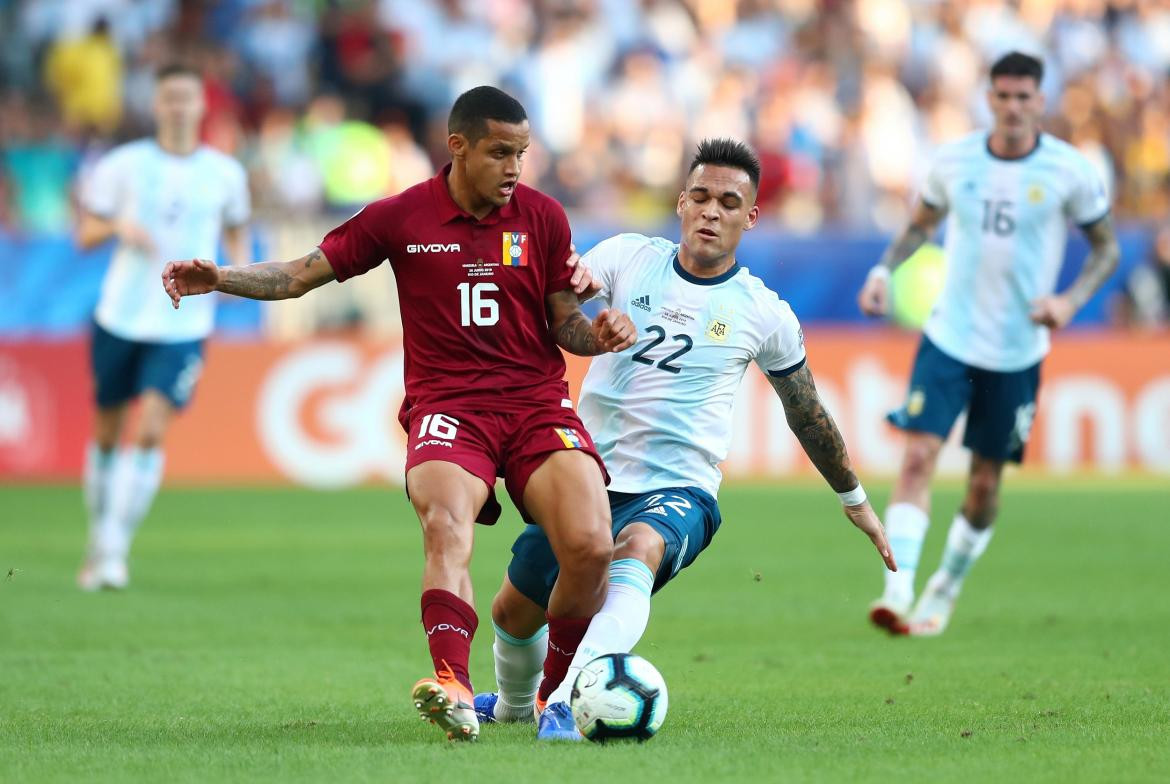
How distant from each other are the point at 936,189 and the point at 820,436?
3.74 metres

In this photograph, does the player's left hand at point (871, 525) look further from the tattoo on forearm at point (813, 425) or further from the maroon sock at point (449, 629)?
the maroon sock at point (449, 629)

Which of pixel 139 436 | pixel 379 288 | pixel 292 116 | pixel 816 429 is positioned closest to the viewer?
pixel 816 429

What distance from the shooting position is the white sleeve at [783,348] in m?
6.85

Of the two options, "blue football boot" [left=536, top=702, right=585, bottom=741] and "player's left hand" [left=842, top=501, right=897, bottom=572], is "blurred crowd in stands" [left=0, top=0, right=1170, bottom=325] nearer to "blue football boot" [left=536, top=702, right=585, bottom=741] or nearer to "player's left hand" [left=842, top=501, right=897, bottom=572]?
"player's left hand" [left=842, top=501, right=897, bottom=572]

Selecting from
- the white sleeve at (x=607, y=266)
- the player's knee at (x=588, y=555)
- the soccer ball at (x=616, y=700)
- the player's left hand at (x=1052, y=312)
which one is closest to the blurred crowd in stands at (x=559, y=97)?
the player's left hand at (x=1052, y=312)

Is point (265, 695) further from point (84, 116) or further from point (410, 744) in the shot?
point (84, 116)

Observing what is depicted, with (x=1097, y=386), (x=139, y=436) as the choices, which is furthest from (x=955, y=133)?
(x=139, y=436)

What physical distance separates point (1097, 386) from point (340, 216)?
811cm

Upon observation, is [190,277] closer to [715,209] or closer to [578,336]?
[578,336]

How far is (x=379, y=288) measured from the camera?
63.0 feet

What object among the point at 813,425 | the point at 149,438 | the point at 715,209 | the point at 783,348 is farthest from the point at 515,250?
the point at 149,438

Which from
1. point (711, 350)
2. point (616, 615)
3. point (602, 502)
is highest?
point (711, 350)

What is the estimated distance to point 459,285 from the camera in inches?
257

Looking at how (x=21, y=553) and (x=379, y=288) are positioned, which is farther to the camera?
(x=379, y=288)
